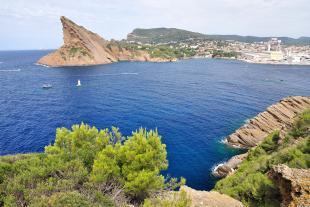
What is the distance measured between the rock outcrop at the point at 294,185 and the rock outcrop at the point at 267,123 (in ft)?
111

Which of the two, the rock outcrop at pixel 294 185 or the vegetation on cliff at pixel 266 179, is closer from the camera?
the rock outcrop at pixel 294 185

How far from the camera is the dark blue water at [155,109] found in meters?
47.6

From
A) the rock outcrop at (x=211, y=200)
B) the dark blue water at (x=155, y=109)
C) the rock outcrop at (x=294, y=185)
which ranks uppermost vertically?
the rock outcrop at (x=294, y=185)

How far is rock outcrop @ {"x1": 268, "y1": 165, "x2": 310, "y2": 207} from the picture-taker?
1386cm

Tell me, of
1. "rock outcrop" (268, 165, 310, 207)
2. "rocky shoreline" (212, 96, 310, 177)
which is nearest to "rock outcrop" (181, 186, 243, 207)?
"rock outcrop" (268, 165, 310, 207)

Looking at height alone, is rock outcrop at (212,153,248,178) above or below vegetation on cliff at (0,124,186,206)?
below

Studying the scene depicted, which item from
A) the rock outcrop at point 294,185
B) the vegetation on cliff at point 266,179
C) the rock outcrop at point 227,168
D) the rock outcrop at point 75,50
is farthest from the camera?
the rock outcrop at point 75,50

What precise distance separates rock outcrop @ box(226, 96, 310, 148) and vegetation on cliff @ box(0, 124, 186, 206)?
29.2 meters

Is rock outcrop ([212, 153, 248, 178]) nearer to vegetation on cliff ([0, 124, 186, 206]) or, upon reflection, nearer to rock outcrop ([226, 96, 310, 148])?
rock outcrop ([226, 96, 310, 148])

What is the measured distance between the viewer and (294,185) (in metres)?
14.6

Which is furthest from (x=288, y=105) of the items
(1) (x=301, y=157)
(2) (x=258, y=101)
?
(1) (x=301, y=157)

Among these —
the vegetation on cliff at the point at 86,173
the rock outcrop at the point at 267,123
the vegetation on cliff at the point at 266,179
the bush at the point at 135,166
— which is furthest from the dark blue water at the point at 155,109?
the vegetation on cliff at the point at 86,173

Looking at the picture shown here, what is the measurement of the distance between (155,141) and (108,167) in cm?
500

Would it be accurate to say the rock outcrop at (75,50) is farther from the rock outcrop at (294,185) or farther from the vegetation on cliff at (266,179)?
the rock outcrop at (294,185)
